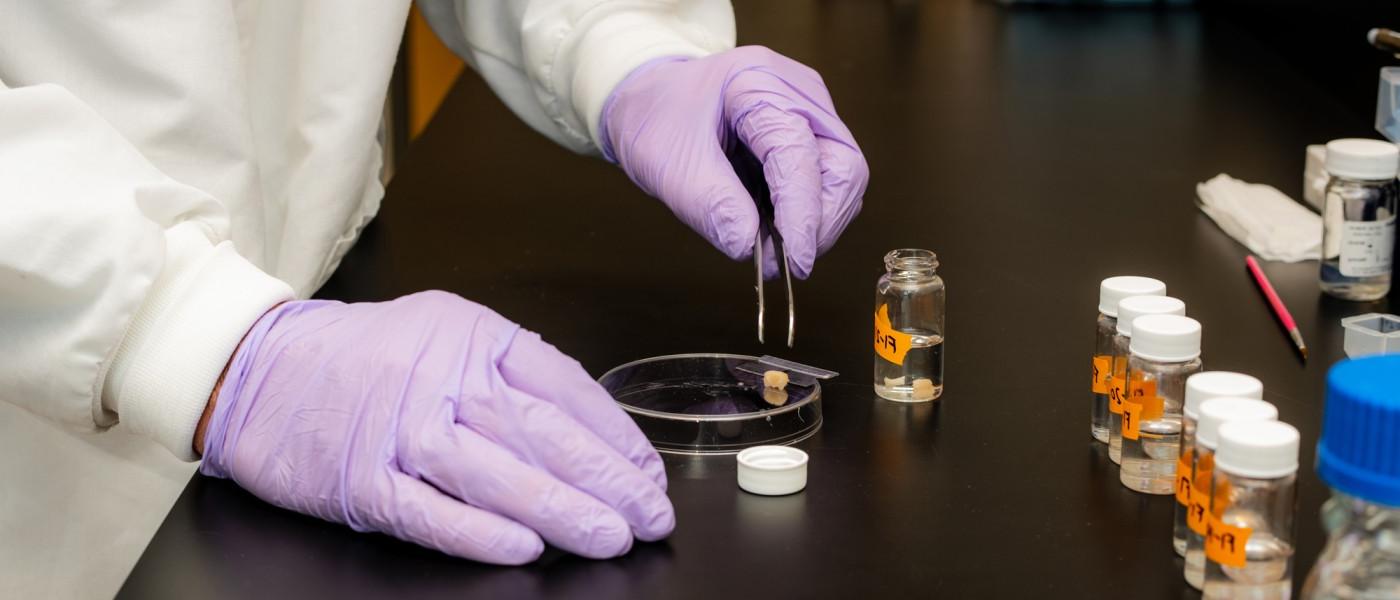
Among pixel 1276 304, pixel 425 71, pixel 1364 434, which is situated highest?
pixel 1364 434

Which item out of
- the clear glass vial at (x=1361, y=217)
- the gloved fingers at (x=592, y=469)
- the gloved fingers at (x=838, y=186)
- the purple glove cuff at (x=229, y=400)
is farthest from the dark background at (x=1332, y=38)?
the purple glove cuff at (x=229, y=400)

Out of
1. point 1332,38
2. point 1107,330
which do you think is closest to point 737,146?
point 1107,330

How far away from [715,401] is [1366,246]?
0.72 m

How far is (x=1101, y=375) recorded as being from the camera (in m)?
1.13

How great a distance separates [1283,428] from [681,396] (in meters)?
0.56

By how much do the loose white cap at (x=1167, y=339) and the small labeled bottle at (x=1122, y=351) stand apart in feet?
0.12

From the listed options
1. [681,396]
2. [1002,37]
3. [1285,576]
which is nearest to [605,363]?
[681,396]

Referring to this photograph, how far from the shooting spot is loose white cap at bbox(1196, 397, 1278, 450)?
853mm

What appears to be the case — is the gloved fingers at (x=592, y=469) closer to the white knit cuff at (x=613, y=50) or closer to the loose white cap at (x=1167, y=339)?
the loose white cap at (x=1167, y=339)

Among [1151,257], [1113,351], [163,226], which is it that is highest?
[163,226]

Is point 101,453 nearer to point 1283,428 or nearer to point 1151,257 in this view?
point 1283,428

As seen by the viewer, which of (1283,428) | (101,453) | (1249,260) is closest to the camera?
(1283,428)

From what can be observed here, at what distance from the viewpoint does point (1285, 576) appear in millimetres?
865

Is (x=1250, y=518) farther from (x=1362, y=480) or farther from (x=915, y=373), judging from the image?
(x=915, y=373)
